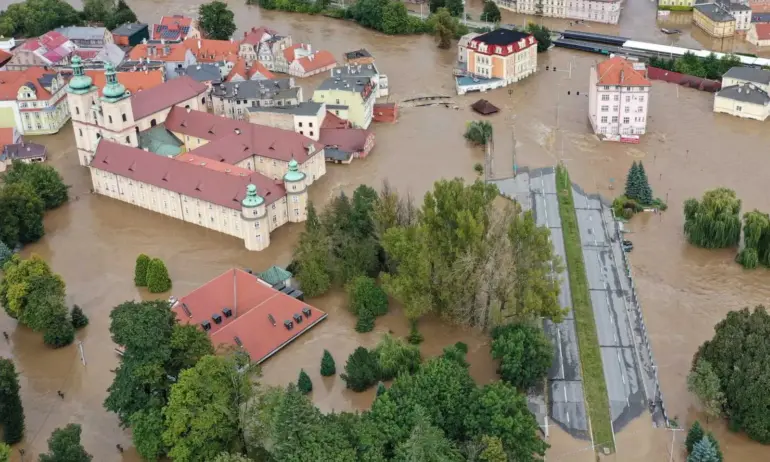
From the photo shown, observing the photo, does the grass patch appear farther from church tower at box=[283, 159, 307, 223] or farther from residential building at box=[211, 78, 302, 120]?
residential building at box=[211, 78, 302, 120]

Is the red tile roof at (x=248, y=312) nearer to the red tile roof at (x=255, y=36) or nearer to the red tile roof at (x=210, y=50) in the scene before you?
the red tile roof at (x=210, y=50)

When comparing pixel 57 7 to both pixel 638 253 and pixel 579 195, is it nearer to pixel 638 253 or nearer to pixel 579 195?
pixel 579 195

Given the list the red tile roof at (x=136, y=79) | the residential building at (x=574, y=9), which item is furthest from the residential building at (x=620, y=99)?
the red tile roof at (x=136, y=79)

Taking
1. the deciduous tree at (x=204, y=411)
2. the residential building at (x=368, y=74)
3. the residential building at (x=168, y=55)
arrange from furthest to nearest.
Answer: the residential building at (x=168, y=55) → the residential building at (x=368, y=74) → the deciduous tree at (x=204, y=411)

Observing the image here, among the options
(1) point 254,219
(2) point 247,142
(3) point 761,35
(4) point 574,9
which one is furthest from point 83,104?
(3) point 761,35

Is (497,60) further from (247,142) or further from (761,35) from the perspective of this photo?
(761,35)
